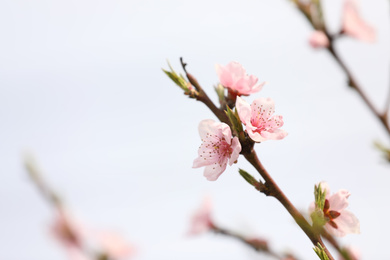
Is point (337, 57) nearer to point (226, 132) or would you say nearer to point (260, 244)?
point (260, 244)

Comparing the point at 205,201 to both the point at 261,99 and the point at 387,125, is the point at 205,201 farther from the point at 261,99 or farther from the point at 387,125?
the point at 261,99

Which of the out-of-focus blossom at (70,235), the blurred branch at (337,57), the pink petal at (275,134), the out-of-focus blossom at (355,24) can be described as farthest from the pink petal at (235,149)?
the out-of-focus blossom at (355,24)

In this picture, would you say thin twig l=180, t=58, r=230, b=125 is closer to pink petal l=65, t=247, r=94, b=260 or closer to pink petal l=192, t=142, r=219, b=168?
pink petal l=192, t=142, r=219, b=168

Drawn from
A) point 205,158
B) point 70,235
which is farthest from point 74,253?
point 205,158

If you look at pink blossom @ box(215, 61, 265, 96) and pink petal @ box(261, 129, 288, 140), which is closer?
pink petal @ box(261, 129, 288, 140)

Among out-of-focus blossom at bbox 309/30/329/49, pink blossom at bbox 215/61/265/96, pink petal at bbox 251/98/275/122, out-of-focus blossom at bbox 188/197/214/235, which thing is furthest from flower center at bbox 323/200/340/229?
out-of-focus blossom at bbox 188/197/214/235

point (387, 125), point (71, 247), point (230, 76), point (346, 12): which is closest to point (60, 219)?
point (71, 247)

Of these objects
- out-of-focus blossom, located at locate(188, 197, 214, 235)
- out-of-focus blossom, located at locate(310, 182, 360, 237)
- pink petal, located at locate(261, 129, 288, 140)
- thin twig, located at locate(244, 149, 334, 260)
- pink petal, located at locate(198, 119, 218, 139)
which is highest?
pink petal, located at locate(198, 119, 218, 139)
